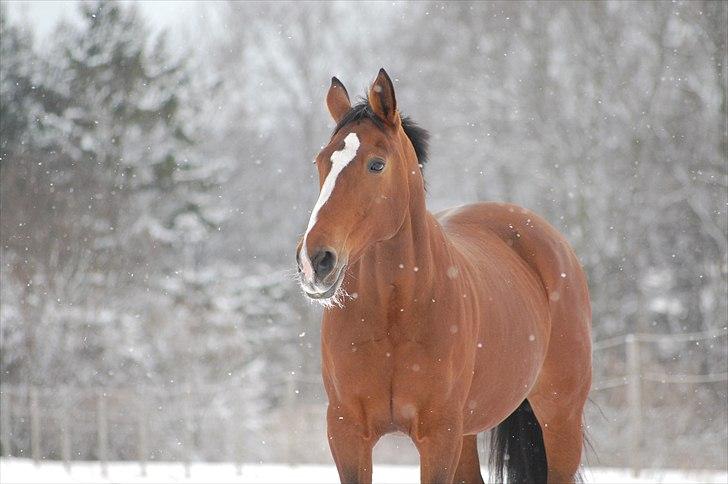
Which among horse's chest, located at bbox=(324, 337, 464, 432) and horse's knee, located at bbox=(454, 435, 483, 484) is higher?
horse's chest, located at bbox=(324, 337, 464, 432)

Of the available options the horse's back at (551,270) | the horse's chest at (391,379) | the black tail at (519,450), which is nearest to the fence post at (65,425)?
the black tail at (519,450)

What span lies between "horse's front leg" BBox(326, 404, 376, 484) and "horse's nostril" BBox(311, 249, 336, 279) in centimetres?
76

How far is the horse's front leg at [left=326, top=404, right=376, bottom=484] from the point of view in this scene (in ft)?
12.0

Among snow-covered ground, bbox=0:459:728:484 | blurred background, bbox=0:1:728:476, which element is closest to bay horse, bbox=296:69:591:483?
snow-covered ground, bbox=0:459:728:484

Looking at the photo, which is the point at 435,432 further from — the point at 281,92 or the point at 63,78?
the point at 281,92

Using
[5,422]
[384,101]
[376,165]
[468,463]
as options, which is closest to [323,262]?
[376,165]

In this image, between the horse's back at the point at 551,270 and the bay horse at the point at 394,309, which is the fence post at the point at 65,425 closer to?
the horse's back at the point at 551,270

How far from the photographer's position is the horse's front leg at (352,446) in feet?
12.0

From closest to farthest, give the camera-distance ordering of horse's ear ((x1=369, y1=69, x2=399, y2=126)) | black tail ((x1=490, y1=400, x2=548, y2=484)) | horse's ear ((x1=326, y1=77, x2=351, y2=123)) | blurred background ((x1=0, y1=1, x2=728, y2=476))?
horse's ear ((x1=369, y1=69, x2=399, y2=126))
horse's ear ((x1=326, y1=77, x2=351, y2=123))
black tail ((x1=490, y1=400, x2=548, y2=484))
blurred background ((x1=0, y1=1, x2=728, y2=476))

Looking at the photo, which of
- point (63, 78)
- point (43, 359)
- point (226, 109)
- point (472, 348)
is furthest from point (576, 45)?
point (472, 348)

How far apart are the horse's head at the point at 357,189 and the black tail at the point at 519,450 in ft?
6.90

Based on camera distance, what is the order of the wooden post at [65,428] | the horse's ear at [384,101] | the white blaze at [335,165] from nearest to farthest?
1. the white blaze at [335,165]
2. the horse's ear at [384,101]
3. the wooden post at [65,428]

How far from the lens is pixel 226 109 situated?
74.6 ft

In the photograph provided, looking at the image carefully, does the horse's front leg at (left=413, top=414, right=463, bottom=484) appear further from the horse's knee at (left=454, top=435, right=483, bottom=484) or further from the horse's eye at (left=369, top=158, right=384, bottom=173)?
the horse's knee at (left=454, top=435, right=483, bottom=484)
